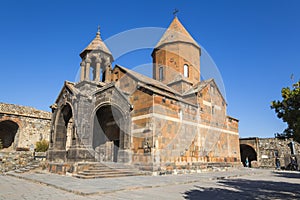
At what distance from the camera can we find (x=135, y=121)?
14.1 metres

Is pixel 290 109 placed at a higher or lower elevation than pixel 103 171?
higher

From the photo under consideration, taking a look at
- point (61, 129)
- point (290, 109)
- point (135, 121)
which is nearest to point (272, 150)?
point (135, 121)

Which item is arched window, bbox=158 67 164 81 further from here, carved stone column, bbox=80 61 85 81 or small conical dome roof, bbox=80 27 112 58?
carved stone column, bbox=80 61 85 81

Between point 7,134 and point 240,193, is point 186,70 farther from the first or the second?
point 7,134

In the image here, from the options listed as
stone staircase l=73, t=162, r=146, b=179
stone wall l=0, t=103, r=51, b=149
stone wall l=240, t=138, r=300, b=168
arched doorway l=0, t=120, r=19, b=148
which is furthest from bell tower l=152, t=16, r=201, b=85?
arched doorway l=0, t=120, r=19, b=148

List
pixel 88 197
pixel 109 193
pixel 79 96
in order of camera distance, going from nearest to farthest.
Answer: pixel 88 197
pixel 109 193
pixel 79 96

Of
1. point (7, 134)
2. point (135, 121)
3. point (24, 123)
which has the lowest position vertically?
point (7, 134)

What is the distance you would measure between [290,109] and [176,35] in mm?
17161

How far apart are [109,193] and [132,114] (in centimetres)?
803

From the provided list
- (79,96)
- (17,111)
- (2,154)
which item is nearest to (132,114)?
(79,96)

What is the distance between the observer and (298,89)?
693 cm

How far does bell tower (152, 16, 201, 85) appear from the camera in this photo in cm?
2138

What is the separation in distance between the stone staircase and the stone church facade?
0.59 metres

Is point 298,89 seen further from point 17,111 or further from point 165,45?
point 17,111
